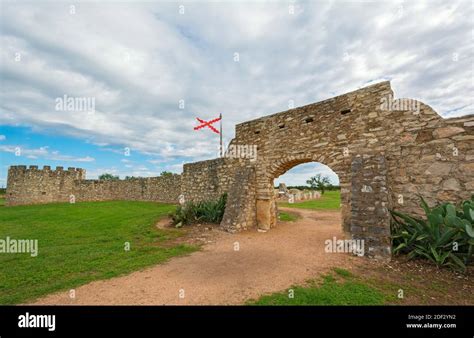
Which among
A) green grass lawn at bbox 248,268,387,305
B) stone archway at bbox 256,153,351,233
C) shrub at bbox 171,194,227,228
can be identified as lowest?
green grass lawn at bbox 248,268,387,305

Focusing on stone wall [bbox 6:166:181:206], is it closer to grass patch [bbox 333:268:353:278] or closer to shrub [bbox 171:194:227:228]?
shrub [bbox 171:194:227:228]

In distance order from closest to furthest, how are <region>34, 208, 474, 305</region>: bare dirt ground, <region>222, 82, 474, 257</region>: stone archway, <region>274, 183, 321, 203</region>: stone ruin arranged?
<region>34, 208, 474, 305</region>: bare dirt ground < <region>222, 82, 474, 257</region>: stone archway < <region>274, 183, 321, 203</region>: stone ruin

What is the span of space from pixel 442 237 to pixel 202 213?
8283 millimetres

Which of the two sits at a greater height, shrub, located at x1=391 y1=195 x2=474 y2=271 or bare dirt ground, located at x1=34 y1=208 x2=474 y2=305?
shrub, located at x1=391 y1=195 x2=474 y2=271

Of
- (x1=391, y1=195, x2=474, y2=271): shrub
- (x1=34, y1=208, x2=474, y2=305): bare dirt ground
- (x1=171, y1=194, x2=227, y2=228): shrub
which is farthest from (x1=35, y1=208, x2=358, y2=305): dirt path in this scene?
(x1=171, y1=194, x2=227, y2=228): shrub

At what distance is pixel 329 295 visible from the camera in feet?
10.7

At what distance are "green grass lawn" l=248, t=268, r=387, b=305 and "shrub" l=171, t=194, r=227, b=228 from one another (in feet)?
20.4

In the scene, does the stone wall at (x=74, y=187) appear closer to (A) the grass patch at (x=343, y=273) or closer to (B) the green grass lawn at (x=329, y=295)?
(A) the grass patch at (x=343, y=273)

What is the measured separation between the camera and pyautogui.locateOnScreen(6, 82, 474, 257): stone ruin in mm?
5000

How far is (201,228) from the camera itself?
8766 millimetres
